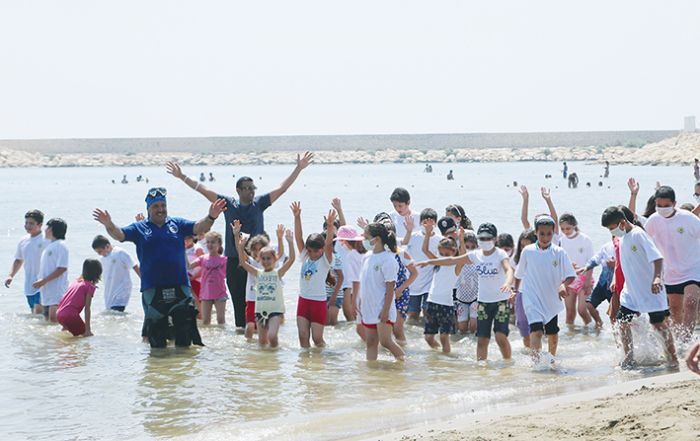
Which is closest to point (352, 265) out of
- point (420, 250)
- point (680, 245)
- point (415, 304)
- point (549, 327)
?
point (420, 250)

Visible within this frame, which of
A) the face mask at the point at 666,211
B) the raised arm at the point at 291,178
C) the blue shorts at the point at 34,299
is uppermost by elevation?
the raised arm at the point at 291,178

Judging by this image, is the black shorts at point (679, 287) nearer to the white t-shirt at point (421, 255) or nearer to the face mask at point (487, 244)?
the face mask at point (487, 244)

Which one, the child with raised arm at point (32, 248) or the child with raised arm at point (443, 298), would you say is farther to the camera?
the child with raised arm at point (32, 248)

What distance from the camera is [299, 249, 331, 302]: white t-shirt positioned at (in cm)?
1134

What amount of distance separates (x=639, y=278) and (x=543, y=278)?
3.05ft

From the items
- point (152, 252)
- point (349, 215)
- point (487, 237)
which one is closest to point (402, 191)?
point (487, 237)

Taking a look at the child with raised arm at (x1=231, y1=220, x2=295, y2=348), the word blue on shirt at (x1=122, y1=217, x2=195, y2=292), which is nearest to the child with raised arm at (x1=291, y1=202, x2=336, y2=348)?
the child with raised arm at (x1=231, y1=220, x2=295, y2=348)

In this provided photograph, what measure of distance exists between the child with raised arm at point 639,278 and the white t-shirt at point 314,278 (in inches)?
123

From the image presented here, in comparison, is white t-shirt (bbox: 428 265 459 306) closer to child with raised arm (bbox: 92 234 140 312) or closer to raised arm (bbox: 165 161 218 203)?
raised arm (bbox: 165 161 218 203)

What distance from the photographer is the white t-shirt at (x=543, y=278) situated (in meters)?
10.0

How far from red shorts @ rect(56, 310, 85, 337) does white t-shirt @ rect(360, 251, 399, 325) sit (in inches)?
164

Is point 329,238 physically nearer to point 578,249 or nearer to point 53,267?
point 578,249

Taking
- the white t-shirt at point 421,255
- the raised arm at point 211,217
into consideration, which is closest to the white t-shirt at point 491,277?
the white t-shirt at point 421,255

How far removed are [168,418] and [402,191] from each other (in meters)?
5.29
